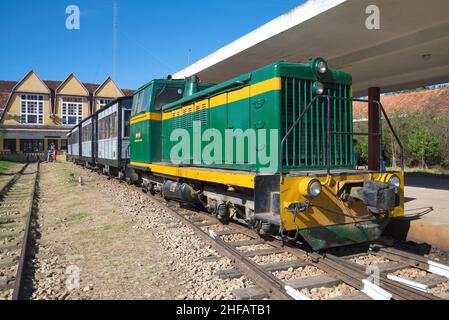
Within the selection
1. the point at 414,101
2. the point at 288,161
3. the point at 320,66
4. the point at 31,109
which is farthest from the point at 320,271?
the point at 31,109

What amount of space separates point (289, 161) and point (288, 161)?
0.03 m

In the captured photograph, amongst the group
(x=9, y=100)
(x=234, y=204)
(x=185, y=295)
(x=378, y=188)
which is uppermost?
(x=9, y=100)

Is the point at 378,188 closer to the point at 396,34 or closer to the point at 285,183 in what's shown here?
the point at 285,183

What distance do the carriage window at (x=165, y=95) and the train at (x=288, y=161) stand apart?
1799 millimetres

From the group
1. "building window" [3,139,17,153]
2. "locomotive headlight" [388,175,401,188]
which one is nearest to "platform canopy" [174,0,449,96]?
"locomotive headlight" [388,175,401,188]

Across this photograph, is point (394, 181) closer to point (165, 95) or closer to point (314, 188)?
point (314, 188)

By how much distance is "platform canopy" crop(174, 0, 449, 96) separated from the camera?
24.2ft

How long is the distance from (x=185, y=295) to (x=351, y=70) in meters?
10.4

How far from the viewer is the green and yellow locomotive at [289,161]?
4.76m

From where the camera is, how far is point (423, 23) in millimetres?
7910

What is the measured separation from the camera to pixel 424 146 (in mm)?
18938

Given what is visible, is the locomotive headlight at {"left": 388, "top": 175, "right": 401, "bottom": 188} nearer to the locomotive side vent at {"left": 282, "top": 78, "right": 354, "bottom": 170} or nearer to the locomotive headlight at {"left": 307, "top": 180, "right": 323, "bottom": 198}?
the locomotive side vent at {"left": 282, "top": 78, "right": 354, "bottom": 170}

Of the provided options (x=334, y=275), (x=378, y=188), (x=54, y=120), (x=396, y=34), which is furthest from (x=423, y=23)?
(x=54, y=120)

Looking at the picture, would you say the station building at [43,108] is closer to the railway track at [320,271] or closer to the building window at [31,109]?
the building window at [31,109]
